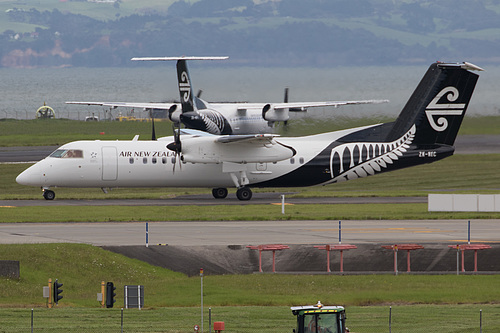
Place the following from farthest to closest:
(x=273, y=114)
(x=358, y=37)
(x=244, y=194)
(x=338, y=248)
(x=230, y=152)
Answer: (x=358, y=37) → (x=273, y=114) → (x=244, y=194) → (x=230, y=152) → (x=338, y=248)

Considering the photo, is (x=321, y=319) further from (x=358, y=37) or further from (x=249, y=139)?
(x=358, y=37)

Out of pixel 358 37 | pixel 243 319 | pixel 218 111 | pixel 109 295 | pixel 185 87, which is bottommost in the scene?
pixel 243 319

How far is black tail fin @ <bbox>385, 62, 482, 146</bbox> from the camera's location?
4409 centimetres

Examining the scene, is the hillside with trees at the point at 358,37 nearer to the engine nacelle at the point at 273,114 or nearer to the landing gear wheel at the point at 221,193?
the engine nacelle at the point at 273,114

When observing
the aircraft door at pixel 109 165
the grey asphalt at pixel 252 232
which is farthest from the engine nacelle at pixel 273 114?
the grey asphalt at pixel 252 232

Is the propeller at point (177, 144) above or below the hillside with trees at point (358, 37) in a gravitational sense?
→ below

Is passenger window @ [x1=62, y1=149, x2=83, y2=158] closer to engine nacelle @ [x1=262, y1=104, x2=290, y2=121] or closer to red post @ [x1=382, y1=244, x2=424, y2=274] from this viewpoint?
red post @ [x1=382, y1=244, x2=424, y2=274]

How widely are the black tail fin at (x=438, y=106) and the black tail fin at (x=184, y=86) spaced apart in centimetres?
2000

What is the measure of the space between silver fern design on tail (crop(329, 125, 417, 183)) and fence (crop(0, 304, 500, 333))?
802 inches

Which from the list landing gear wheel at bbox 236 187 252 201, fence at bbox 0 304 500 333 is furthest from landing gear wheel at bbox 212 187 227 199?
fence at bbox 0 304 500 333

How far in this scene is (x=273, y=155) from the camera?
4381 cm

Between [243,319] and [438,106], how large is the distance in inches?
992

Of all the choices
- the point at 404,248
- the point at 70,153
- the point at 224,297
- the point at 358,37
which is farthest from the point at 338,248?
the point at 358,37

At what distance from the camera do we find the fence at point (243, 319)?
21062 mm
